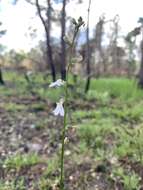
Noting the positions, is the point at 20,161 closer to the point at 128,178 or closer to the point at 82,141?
the point at 82,141

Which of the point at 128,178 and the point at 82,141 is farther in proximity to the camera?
the point at 82,141

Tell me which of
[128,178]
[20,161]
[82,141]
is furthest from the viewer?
[82,141]

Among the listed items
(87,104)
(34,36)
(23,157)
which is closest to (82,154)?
(23,157)

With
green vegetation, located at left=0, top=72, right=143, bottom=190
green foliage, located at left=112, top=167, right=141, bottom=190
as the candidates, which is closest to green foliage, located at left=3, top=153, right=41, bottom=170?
green vegetation, located at left=0, top=72, right=143, bottom=190

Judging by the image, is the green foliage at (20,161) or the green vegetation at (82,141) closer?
the green vegetation at (82,141)

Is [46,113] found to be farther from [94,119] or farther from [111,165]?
[111,165]

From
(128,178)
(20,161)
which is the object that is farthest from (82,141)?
(128,178)

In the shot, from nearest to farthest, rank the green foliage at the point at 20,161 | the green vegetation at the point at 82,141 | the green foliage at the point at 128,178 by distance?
1. the green foliage at the point at 128,178
2. the green vegetation at the point at 82,141
3. the green foliage at the point at 20,161

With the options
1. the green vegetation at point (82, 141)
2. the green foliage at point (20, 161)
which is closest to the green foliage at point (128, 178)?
the green vegetation at point (82, 141)

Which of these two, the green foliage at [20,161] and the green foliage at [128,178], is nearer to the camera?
the green foliage at [128,178]

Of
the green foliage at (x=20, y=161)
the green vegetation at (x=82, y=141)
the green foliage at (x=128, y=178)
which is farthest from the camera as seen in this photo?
the green foliage at (x=20, y=161)

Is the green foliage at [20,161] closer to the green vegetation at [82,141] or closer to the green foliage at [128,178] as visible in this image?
the green vegetation at [82,141]
